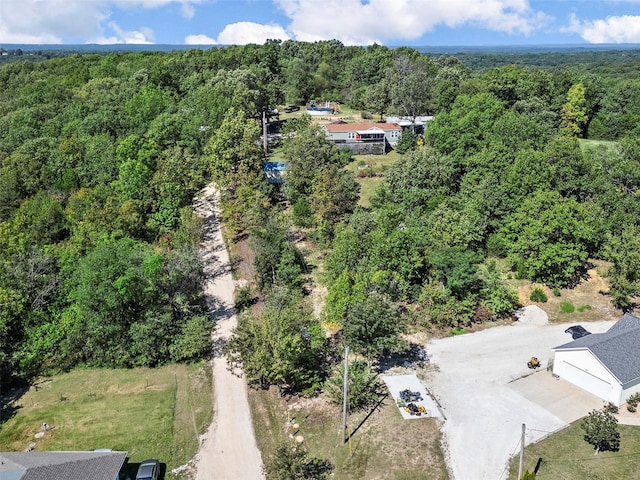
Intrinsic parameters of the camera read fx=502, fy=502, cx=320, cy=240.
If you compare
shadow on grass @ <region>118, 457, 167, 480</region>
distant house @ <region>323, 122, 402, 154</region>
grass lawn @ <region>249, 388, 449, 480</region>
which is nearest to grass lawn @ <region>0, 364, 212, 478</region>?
shadow on grass @ <region>118, 457, 167, 480</region>

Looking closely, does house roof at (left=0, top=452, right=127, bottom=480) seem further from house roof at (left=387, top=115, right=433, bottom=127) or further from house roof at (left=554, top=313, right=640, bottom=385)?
house roof at (left=387, top=115, right=433, bottom=127)

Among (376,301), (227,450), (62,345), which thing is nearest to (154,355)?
(62,345)

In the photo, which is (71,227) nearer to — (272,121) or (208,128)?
(208,128)

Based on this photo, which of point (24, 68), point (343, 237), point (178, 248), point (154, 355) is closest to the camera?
point (154, 355)

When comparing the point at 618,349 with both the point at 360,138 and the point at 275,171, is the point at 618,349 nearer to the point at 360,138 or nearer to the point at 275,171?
the point at 275,171

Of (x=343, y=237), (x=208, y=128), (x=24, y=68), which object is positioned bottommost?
(x=343, y=237)

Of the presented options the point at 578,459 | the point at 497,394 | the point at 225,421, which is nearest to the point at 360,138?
the point at 497,394
